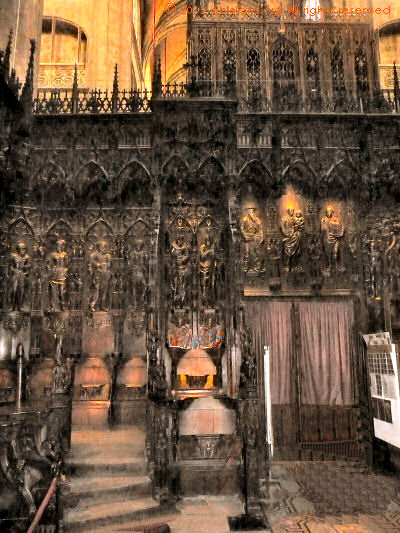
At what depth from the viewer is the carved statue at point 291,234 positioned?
38.6 feet

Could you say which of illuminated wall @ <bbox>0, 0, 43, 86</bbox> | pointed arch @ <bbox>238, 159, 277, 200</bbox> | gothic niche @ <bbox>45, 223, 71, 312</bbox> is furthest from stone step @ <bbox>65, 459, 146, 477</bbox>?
illuminated wall @ <bbox>0, 0, 43, 86</bbox>

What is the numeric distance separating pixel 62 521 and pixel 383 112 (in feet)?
37.1

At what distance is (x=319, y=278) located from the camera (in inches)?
460

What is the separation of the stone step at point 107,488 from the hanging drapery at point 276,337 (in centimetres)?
429

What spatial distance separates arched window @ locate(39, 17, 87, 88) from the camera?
51.6 ft

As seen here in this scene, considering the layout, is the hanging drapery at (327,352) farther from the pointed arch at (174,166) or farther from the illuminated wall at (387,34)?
the illuminated wall at (387,34)

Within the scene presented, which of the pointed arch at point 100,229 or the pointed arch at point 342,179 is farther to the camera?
the pointed arch at point 100,229

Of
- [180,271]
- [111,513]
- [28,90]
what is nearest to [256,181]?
[180,271]

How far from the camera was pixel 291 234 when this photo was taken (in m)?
11.8

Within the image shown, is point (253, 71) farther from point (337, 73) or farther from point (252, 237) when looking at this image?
point (252, 237)

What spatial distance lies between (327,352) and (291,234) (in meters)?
3.11

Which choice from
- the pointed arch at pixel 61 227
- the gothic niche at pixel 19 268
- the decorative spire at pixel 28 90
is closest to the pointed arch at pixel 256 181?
the pointed arch at pixel 61 227

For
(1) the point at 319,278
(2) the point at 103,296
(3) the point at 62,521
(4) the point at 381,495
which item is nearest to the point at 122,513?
(3) the point at 62,521

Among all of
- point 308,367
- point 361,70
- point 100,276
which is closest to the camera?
point 308,367
